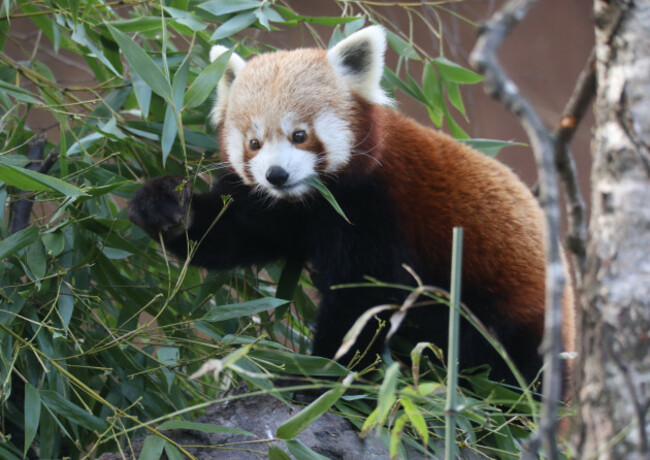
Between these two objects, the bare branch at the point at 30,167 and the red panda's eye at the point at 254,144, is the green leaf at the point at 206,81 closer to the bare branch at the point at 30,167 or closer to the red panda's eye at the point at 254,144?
the red panda's eye at the point at 254,144

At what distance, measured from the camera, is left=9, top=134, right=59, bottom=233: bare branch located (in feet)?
Result: 8.57

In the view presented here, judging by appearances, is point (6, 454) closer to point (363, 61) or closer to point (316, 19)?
point (363, 61)

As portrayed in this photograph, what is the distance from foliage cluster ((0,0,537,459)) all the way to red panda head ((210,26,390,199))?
134 millimetres

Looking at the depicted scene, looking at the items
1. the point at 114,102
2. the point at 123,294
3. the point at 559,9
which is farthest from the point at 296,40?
the point at 123,294

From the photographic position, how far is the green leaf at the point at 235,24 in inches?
101

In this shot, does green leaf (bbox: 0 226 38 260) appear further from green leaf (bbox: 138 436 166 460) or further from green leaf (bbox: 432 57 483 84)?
green leaf (bbox: 432 57 483 84)

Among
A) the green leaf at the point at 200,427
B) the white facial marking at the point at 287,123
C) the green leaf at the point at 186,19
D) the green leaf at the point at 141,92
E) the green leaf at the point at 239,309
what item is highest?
the green leaf at the point at 186,19

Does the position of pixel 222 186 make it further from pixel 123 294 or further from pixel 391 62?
pixel 391 62

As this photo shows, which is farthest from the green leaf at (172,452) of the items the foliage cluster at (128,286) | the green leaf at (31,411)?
the green leaf at (31,411)

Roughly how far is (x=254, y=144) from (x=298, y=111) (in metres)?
0.17

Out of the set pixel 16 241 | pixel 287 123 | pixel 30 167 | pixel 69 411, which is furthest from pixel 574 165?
pixel 30 167

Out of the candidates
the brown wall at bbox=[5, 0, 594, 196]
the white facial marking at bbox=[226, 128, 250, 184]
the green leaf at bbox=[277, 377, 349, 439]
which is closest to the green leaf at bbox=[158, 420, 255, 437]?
the green leaf at bbox=[277, 377, 349, 439]

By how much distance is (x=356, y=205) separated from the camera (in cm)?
242

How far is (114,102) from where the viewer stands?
2.79m
